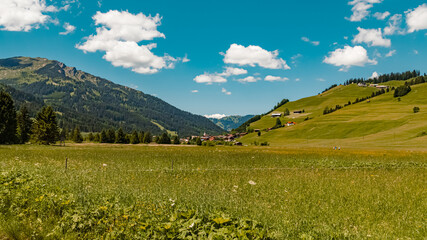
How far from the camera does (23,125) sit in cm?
8044

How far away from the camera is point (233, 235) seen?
562 centimetres

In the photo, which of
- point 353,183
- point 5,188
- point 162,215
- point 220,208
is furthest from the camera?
point 353,183

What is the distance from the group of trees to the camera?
5853 cm

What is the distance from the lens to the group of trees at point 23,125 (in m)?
58.5

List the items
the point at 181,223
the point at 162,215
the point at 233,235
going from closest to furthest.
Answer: the point at 233,235
the point at 181,223
the point at 162,215

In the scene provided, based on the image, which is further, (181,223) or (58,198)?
(58,198)

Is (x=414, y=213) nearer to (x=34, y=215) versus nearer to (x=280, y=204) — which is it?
(x=280, y=204)

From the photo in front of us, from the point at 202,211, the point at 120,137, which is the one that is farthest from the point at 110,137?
the point at 202,211

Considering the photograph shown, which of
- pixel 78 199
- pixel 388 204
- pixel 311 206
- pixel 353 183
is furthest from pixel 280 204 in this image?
pixel 78 199

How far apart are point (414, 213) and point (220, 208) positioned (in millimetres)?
6937

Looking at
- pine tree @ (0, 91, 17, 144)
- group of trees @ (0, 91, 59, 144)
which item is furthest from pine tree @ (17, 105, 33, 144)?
pine tree @ (0, 91, 17, 144)

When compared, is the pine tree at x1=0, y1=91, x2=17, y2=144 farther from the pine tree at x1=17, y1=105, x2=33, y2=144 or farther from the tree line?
the pine tree at x1=17, y1=105, x2=33, y2=144

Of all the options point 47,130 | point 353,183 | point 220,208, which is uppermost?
point 47,130

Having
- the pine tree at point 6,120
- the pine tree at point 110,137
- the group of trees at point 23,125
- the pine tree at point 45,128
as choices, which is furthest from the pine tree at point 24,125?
the pine tree at point 110,137
